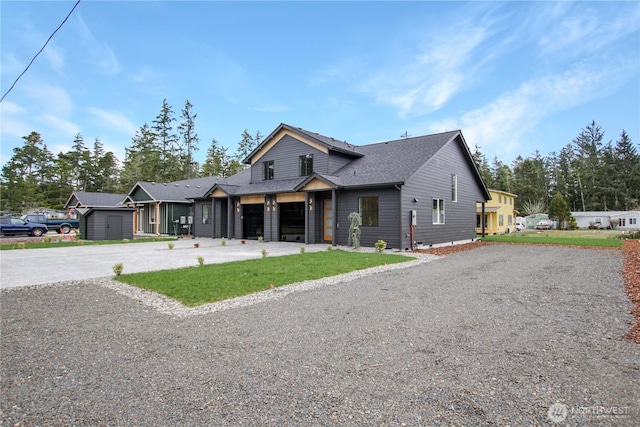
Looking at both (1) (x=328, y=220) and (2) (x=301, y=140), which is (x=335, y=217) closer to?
(1) (x=328, y=220)

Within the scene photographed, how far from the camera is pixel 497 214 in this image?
29.5 meters

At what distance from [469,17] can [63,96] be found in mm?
14019

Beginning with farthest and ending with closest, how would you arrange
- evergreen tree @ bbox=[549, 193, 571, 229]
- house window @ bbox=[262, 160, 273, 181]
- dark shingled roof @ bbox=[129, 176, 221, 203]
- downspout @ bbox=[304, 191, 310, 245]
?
1. evergreen tree @ bbox=[549, 193, 571, 229]
2. dark shingled roof @ bbox=[129, 176, 221, 203]
3. house window @ bbox=[262, 160, 273, 181]
4. downspout @ bbox=[304, 191, 310, 245]

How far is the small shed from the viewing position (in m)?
20.5

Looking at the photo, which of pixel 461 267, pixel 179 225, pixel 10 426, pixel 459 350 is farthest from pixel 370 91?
pixel 10 426

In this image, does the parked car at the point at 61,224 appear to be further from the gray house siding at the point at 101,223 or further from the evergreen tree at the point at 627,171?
the evergreen tree at the point at 627,171

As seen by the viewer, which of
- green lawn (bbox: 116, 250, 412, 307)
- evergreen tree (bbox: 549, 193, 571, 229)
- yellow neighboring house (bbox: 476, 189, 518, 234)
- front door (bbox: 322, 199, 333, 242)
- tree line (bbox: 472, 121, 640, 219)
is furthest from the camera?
tree line (bbox: 472, 121, 640, 219)

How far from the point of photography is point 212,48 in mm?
13062

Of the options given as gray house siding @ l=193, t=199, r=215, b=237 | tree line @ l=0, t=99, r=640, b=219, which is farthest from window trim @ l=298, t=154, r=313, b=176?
tree line @ l=0, t=99, r=640, b=219

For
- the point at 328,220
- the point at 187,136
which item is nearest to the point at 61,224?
the point at 187,136

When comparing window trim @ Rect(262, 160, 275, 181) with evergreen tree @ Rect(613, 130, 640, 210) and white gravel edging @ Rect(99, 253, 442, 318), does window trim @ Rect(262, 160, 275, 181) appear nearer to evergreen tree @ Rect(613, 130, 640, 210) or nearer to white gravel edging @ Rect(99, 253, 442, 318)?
white gravel edging @ Rect(99, 253, 442, 318)

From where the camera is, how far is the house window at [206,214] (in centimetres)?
2350

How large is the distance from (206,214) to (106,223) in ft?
19.9

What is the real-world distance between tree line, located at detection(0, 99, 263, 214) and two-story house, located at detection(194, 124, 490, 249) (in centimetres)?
2648
